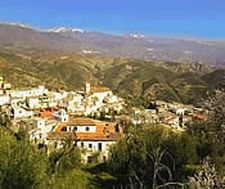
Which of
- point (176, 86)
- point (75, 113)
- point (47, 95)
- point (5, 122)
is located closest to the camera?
point (5, 122)

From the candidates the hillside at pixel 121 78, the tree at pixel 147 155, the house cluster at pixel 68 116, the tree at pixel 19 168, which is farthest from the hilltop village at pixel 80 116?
the hillside at pixel 121 78

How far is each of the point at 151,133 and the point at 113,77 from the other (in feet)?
465

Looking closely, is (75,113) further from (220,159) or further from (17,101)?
(220,159)

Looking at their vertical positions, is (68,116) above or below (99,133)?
below

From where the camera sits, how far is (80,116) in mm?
62719

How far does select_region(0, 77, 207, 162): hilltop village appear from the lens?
4422 centimetres

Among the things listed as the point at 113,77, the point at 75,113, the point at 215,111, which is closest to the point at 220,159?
the point at 215,111

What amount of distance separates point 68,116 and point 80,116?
4849 mm

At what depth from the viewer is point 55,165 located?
1136 inches

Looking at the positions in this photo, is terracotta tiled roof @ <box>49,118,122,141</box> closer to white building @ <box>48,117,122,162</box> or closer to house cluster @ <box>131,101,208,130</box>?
white building @ <box>48,117,122,162</box>

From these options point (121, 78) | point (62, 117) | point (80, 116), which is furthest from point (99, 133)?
point (121, 78)

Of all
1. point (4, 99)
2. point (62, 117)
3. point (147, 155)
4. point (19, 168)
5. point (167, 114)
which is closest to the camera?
point (19, 168)

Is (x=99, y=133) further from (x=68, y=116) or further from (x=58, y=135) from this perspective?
(x=68, y=116)

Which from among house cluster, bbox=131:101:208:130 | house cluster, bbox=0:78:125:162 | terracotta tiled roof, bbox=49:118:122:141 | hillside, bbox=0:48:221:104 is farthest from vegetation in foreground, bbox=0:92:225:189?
hillside, bbox=0:48:221:104
